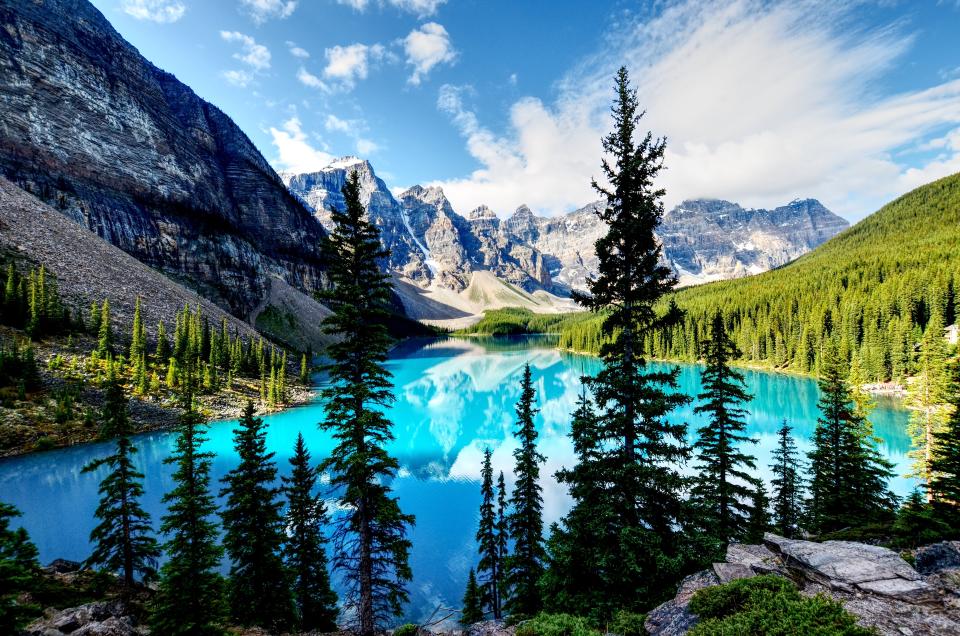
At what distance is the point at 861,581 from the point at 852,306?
320 ft

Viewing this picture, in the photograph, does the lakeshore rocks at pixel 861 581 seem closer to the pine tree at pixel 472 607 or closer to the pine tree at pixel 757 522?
the pine tree at pixel 757 522

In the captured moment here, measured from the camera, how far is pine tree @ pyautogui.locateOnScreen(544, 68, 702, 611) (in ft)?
37.6

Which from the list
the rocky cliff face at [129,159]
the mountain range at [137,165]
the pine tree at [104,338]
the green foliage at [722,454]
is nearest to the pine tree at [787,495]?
the green foliage at [722,454]

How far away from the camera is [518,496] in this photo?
742 inches

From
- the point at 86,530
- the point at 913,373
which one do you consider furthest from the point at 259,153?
the point at 913,373

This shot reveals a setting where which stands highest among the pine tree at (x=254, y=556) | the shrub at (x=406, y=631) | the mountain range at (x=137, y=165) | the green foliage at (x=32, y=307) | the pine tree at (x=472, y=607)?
the mountain range at (x=137, y=165)

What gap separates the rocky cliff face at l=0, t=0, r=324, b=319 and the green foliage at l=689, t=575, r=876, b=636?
446ft

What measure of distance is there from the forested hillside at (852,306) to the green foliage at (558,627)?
2966cm

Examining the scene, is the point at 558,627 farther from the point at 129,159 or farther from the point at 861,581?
the point at 129,159

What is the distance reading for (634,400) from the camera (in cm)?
1235

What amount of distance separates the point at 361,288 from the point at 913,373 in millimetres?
87985

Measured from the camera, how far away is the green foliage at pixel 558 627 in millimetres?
9211

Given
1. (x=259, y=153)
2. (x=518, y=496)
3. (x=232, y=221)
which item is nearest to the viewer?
(x=518, y=496)

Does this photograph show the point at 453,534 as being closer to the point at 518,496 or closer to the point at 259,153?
the point at 518,496
